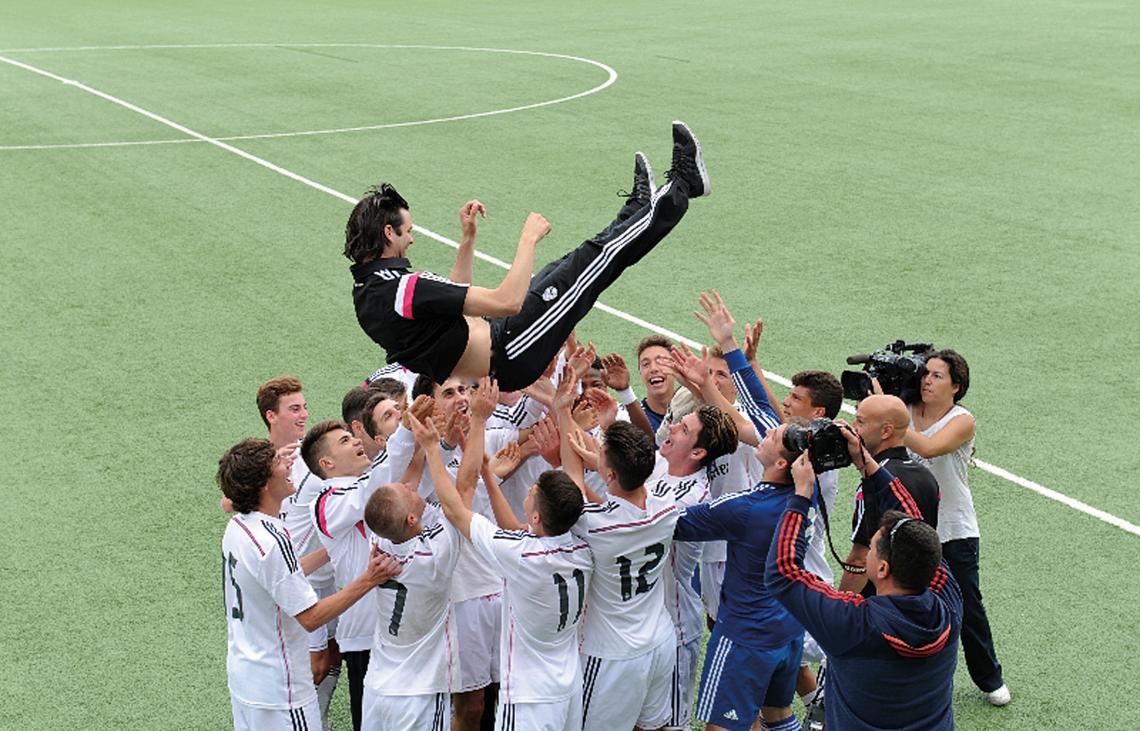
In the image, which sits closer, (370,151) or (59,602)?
(59,602)

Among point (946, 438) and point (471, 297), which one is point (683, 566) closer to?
point (946, 438)

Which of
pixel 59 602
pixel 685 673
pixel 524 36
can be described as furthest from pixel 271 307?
pixel 524 36

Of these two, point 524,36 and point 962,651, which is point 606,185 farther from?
point 524,36

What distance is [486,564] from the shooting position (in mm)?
7285

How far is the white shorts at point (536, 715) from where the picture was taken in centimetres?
665

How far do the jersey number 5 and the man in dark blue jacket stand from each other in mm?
730

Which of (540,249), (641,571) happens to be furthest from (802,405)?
(540,249)

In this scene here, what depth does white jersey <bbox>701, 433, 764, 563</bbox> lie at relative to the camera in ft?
25.5

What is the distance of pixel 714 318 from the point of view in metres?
8.18

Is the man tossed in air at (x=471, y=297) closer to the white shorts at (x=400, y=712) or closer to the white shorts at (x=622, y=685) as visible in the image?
the white shorts at (x=622, y=685)

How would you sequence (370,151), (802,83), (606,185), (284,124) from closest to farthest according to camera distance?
(606,185) < (370,151) < (284,124) < (802,83)

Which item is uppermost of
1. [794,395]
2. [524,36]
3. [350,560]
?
[794,395]

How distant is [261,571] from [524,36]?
26.7 m

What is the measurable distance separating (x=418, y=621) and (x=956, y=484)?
3091 millimetres
